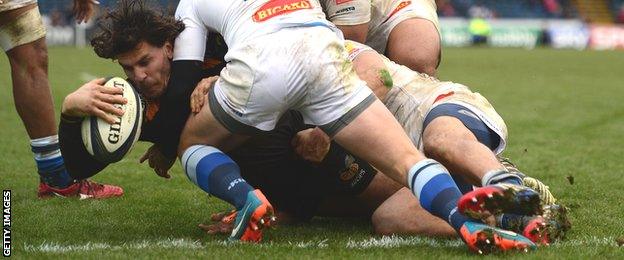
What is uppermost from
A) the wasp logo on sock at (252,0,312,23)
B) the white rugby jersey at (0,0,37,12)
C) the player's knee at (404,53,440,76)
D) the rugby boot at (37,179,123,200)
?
the wasp logo on sock at (252,0,312,23)

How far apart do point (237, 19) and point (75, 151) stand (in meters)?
1.10

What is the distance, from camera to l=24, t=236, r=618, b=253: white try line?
448cm

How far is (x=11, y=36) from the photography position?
6.22m

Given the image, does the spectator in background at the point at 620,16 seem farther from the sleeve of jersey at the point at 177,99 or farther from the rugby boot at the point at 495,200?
the rugby boot at the point at 495,200

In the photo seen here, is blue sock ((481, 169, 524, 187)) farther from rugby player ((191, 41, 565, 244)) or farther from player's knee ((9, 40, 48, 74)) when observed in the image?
player's knee ((9, 40, 48, 74))

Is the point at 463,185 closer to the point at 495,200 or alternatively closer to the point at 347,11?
the point at 495,200

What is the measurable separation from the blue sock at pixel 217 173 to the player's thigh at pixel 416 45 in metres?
2.14

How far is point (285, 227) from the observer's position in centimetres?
519

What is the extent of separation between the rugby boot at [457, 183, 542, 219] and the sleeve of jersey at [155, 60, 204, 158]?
5.01 ft

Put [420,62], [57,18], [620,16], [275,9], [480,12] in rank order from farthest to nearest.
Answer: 1. [620,16]
2. [480,12]
3. [57,18]
4. [420,62]
5. [275,9]

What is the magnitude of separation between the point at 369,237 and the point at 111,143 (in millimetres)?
1281

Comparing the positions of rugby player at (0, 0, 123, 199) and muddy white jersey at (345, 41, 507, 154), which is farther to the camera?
rugby player at (0, 0, 123, 199)

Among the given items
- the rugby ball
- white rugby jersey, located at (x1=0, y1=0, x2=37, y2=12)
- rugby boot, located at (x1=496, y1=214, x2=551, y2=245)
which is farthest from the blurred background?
rugby boot, located at (x1=496, y1=214, x2=551, y2=245)

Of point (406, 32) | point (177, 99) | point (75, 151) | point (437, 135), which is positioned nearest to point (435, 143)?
point (437, 135)
